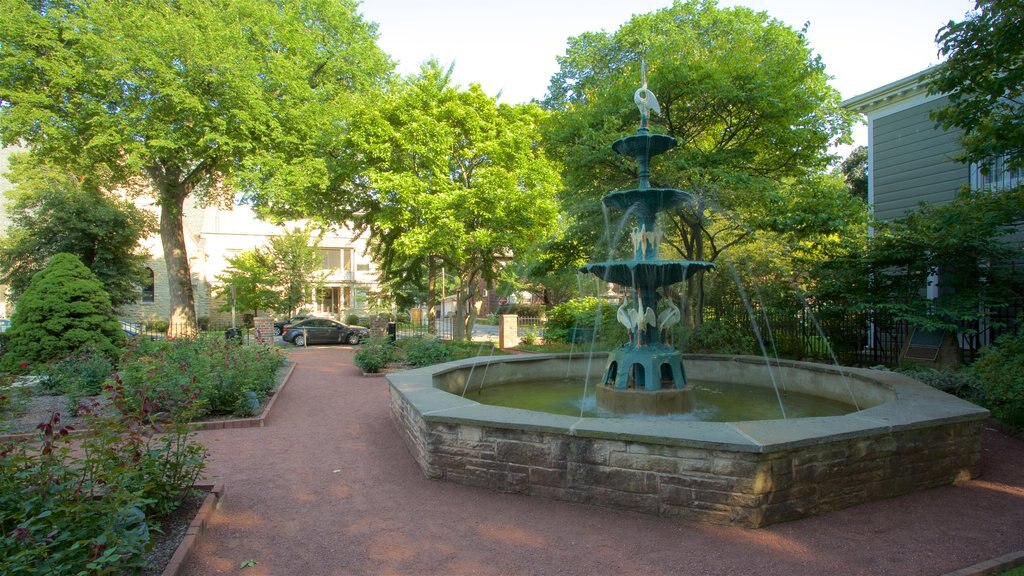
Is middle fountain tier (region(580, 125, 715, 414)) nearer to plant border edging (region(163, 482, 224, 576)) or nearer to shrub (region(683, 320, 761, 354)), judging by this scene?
plant border edging (region(163, 482, 224, 576))

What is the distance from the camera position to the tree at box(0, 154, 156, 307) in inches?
961

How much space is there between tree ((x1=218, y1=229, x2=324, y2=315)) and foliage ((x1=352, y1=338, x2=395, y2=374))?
21.3 meters

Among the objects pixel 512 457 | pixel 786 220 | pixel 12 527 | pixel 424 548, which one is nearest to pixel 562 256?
pixel 786 220

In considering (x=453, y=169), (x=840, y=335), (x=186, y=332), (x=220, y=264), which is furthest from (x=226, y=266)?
(x=840, y=335)

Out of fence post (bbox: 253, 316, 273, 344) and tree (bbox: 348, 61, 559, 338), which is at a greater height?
tree (bbox: 348, 61, 559, 338)

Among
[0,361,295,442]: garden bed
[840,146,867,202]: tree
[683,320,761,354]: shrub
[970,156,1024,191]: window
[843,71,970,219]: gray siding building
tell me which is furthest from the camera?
[840,146,867,202]: tree

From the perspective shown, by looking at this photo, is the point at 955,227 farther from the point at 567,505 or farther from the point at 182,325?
the point at 182,325

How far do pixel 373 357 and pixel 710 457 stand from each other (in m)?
11.8

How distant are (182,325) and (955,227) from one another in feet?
87.5

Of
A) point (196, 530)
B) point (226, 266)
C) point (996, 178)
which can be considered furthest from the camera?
point (226, 266)

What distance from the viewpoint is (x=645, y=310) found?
7977 mm

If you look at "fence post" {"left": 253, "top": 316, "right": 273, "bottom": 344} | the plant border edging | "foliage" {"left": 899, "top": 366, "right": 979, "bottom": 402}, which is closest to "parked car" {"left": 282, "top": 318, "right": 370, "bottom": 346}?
"fence post" {"left": 253, "top": 316, "right": 273, "bottom": 344}

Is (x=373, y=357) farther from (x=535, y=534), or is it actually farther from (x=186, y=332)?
(x=535, y=534)

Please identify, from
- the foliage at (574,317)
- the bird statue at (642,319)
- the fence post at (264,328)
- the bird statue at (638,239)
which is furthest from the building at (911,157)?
the fence post at (264,328)
